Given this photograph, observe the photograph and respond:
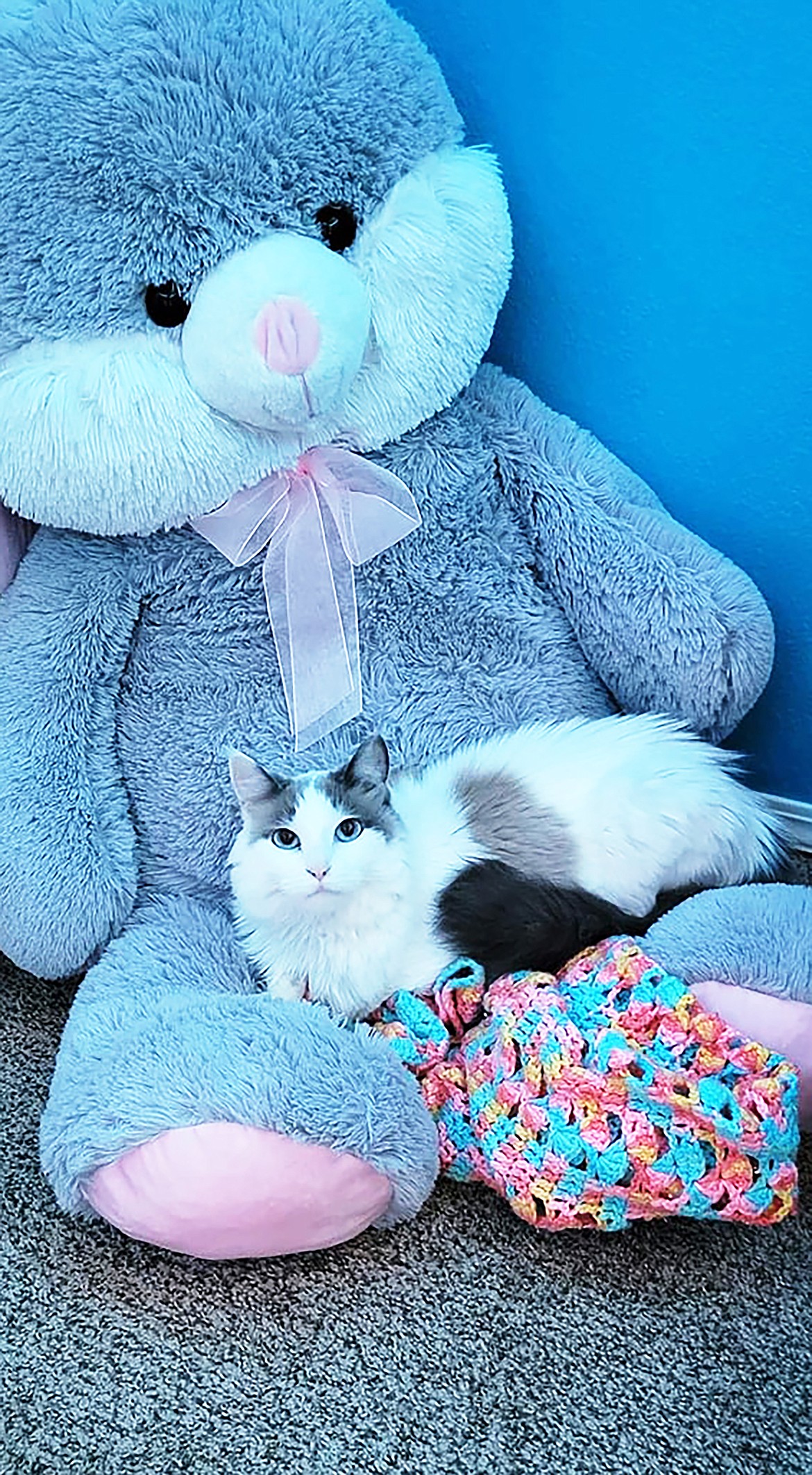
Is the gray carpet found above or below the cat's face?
below

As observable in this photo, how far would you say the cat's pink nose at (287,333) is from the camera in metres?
1.03

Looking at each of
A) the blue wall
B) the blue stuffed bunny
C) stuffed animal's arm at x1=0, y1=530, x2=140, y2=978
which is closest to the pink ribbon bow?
the blue stuffed bunny

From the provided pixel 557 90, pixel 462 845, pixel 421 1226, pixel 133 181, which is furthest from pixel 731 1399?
pixel 557 90

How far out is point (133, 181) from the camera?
1059 mm

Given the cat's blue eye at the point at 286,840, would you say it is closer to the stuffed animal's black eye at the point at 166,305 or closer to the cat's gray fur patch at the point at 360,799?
the cat's gray fur patch at the point at 360,799

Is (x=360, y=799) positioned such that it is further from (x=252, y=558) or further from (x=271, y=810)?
(x=252, y=558)

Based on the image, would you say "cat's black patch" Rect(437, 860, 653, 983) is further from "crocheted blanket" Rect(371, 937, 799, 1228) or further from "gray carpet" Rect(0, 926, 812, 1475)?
"gray carpet" Rect(0, 926, 812, 1475)

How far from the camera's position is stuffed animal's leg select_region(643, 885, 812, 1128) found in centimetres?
102

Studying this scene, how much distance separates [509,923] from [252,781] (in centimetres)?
→ 21

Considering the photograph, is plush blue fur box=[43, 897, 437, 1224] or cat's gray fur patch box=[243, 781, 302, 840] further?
cat's gray fur patch box=[243, 781, 302, 840]

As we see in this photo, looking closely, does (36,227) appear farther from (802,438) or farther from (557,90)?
(802,438)

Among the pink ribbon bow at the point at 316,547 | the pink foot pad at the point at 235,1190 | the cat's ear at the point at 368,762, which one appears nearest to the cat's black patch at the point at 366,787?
the cat's ear at the point at 368,762

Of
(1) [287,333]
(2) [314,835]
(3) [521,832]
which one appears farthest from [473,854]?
(1) [287,333]

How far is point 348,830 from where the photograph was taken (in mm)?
1059
